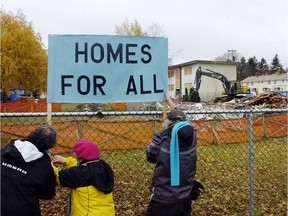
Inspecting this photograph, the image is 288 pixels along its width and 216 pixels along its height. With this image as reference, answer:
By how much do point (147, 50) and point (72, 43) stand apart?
74 cm

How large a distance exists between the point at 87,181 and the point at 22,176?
512 mm

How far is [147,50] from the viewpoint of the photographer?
3.21m

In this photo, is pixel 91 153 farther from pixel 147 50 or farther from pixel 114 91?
pixel 147 50

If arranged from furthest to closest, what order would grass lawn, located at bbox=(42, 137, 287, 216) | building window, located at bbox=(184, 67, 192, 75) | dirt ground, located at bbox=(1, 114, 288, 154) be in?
building window, located at bbox=(184, 67, 192, 75) → dirt ground, located at bbox=(1, 114, 288, 154) → grass lawn, located at bbox=(42, 137, 287, 216)

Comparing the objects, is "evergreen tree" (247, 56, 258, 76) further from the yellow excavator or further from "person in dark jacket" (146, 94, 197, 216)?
"person in dark jacket" (146, 94, 197, 216)

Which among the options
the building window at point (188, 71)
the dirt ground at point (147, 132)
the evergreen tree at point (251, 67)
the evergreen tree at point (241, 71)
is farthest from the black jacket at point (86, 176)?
the evergreen tree at point (251, 67)

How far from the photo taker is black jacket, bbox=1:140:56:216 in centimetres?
245

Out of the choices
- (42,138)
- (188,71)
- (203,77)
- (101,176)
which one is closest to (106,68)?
(42,138)

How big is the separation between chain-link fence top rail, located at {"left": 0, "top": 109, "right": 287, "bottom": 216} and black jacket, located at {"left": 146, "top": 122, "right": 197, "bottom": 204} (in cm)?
48

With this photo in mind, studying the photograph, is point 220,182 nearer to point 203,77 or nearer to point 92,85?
Result: point 92,85

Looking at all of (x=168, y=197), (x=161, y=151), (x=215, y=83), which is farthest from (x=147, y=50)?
(x=215, y=83)

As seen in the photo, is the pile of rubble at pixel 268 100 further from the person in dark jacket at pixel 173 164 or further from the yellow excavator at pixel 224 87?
the person in dark jacket at pixel 173 164

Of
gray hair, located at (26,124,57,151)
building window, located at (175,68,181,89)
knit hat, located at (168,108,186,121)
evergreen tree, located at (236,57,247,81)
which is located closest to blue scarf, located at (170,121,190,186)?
knit hat, located at (168,108,186,121)

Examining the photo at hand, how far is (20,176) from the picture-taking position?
8.00 feet
